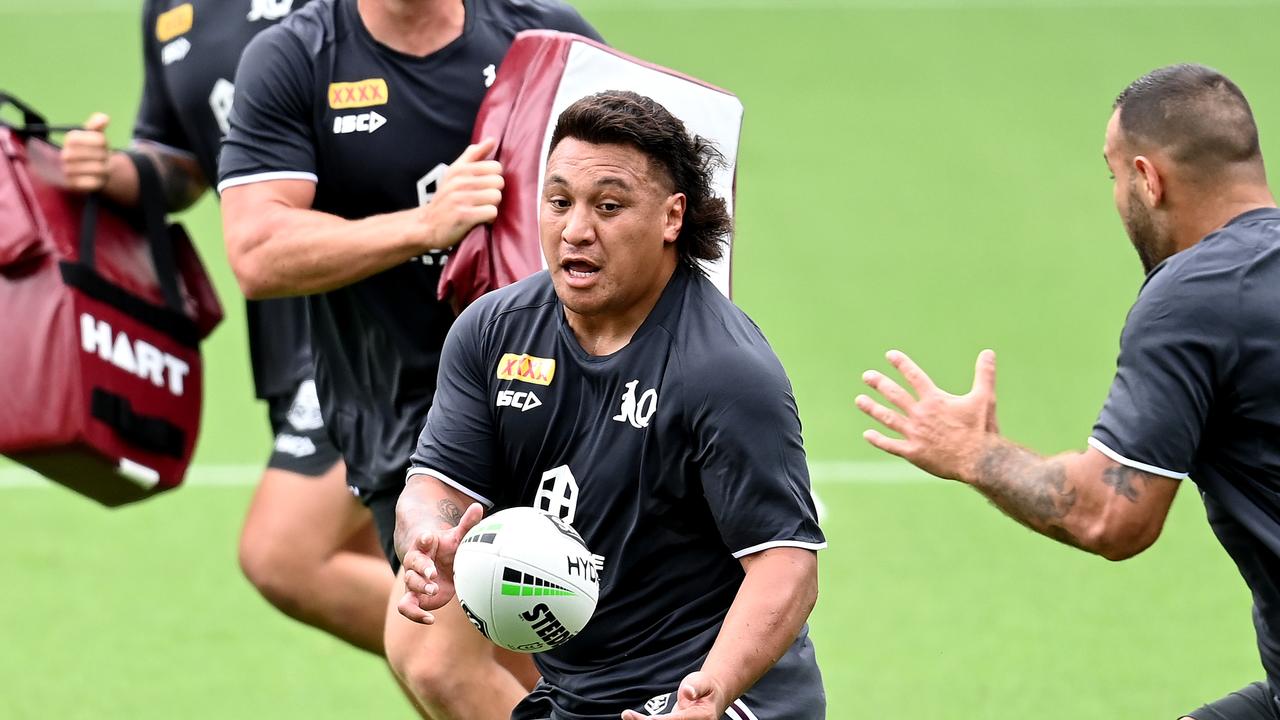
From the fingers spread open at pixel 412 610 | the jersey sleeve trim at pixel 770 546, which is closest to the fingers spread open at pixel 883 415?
the jersey sleeve trim at pixel 770 546

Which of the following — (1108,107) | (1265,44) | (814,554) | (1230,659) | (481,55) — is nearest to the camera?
(814,554)

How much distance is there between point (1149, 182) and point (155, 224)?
3.33 metres

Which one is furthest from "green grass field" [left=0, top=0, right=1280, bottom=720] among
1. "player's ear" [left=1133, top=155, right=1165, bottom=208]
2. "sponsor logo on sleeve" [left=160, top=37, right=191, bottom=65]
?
"player's ear" [left=1133, top=155, right=1165, bottom=208]

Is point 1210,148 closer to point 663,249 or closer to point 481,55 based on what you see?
point 663,249

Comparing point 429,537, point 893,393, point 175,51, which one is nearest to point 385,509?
point 429,537

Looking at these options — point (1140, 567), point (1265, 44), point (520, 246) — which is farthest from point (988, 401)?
point (1265, 44)

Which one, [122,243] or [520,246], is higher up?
[520,246]

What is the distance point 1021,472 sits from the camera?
14.4 ft

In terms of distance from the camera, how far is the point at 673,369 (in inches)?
174

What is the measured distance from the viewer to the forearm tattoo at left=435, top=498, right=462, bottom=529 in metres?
4.57

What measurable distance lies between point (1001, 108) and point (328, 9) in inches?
405

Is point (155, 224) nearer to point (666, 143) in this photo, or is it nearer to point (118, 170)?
point (118, 170)

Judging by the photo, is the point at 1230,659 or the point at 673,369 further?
the point at 1230,659

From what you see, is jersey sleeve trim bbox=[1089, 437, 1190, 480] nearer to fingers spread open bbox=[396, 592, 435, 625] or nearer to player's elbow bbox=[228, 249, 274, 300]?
fingers spread open bbox=[396, 592, 435, 625]
